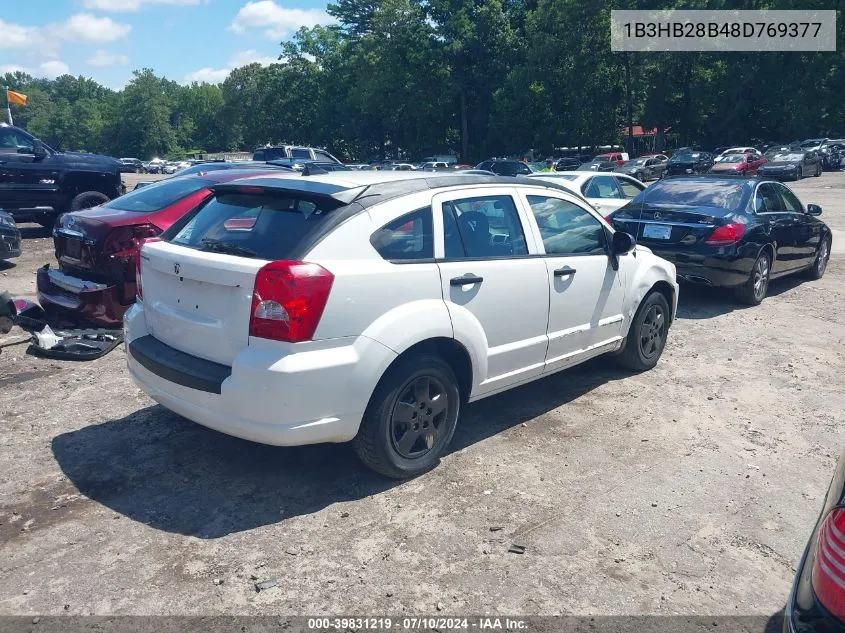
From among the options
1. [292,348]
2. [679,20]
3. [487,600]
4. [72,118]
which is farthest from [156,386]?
[72,118]

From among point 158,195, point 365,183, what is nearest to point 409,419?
point 365,183

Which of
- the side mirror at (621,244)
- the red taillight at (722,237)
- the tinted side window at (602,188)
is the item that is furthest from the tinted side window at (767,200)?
the side mirror at (621,244)

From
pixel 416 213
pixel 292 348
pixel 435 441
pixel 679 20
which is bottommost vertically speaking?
pixel 435 441

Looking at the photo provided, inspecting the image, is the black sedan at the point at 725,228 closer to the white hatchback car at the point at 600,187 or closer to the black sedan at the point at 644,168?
the white hatchback car at the point at 600,187

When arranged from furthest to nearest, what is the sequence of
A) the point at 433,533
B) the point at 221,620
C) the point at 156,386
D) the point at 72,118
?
1. the point at 72,118
2. the point at 156,386
3. the point at 433,533
4. the point at 221,620

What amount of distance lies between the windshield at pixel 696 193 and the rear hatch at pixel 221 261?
252 inches

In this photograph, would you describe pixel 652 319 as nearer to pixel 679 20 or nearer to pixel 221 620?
pixel 221 620

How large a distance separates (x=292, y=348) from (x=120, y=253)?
3.71m

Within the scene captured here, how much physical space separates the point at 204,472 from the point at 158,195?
383cm

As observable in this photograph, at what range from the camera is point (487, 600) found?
3021 millimetres

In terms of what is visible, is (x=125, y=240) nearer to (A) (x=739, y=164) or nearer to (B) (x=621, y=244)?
(B) (x=621, y=244)

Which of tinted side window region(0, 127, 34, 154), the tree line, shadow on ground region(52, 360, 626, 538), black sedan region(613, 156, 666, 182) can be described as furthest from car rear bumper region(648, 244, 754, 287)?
the tree line

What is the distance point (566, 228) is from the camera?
509 cm

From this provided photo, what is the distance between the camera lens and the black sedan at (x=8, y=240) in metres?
9.97
